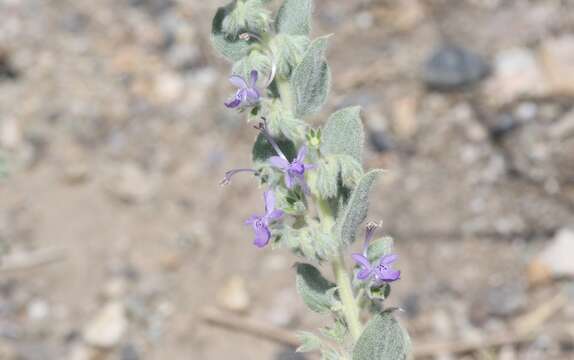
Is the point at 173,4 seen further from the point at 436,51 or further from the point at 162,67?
the point at 436,51

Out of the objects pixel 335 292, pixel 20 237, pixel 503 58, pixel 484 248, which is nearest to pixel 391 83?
pixel 503 58

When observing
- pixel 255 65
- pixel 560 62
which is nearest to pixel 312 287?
pixel 255 65

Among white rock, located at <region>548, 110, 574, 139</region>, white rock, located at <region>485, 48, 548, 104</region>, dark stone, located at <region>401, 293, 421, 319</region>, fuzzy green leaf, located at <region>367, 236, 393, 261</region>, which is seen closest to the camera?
fuzzy green leaf, located at <region>367, 236, 393, 261</region>

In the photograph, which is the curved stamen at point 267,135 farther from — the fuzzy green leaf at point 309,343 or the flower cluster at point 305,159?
the fuzzy green leaf at point 309,343

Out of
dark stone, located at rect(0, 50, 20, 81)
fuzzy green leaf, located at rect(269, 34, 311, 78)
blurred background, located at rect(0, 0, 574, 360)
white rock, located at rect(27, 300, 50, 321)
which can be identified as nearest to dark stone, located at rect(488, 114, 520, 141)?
blurred background, located at rect(0, 0, 574, 360)

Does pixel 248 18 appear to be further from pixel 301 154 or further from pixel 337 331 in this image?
pixel 337 331

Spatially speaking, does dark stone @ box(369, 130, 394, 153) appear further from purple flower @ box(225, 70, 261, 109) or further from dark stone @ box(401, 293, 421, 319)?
purple flower @ box(225, 70, 261, 109)
